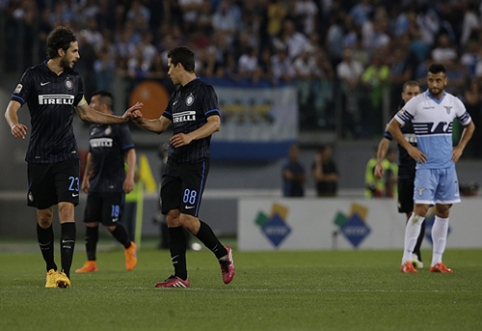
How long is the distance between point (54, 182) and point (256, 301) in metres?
2.51

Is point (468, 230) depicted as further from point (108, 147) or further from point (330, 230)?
point (108, 147)

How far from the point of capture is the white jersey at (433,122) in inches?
458

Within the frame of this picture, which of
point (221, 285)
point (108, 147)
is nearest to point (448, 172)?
point (221, 285)

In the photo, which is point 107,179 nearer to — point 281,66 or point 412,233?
point 412,233

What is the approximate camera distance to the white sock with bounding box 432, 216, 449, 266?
39.1 feet

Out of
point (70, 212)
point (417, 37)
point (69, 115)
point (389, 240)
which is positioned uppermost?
point (417, 37)

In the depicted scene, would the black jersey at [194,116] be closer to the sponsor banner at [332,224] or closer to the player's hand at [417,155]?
the player's hand at [417,155]

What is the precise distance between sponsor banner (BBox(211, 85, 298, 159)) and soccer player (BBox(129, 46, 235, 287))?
46.3ft

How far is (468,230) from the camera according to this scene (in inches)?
773

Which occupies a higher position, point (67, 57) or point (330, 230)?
point (67, 57)

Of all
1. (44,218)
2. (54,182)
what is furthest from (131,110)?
(44,218)

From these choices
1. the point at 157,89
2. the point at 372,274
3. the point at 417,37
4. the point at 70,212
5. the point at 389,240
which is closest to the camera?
the point at 70,212

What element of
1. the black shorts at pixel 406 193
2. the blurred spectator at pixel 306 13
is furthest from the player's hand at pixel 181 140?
the blurred spectator at pixel 306 13

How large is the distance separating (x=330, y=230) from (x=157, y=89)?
6.09 m
